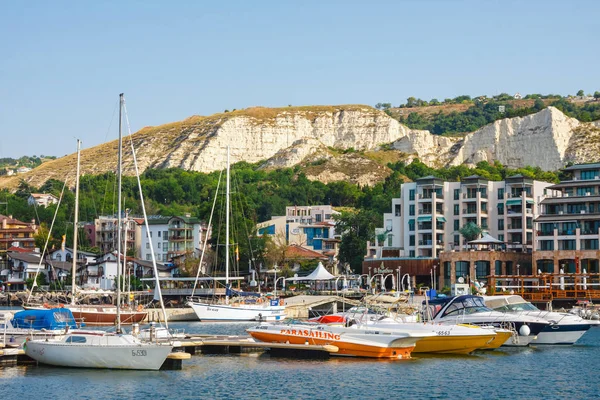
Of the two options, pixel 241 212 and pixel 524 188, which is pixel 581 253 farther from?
pixel 241 212

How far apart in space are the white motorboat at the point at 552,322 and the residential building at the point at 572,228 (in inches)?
1967

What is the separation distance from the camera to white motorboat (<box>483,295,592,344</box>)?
6644 centimetres

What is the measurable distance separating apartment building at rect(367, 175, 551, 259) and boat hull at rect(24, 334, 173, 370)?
3560 inches

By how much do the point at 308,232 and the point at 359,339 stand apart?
11417 centimetres

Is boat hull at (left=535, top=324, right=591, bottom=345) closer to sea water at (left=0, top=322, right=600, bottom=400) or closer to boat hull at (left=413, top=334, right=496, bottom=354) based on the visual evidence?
sea water at (left=0, top=322, right=600, bottom=400)

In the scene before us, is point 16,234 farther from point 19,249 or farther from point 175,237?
point 175,237

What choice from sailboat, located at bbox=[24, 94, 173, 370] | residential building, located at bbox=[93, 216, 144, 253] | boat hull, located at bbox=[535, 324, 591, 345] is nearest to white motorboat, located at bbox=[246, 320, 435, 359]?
sailboat, located at bbox=[24, 94, 173, 370]

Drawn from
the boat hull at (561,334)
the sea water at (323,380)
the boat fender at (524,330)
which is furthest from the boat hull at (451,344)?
the boat hull at (561,334)

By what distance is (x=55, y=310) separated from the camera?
5781cm

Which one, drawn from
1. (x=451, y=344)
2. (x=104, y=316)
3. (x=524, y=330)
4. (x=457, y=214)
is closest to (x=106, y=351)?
(x=451, y=344)

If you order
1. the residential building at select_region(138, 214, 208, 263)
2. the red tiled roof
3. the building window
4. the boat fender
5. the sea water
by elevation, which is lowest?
the sea water

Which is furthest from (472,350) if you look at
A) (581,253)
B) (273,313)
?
(581,253)

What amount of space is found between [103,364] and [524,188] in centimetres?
9585

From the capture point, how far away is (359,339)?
5625cm
